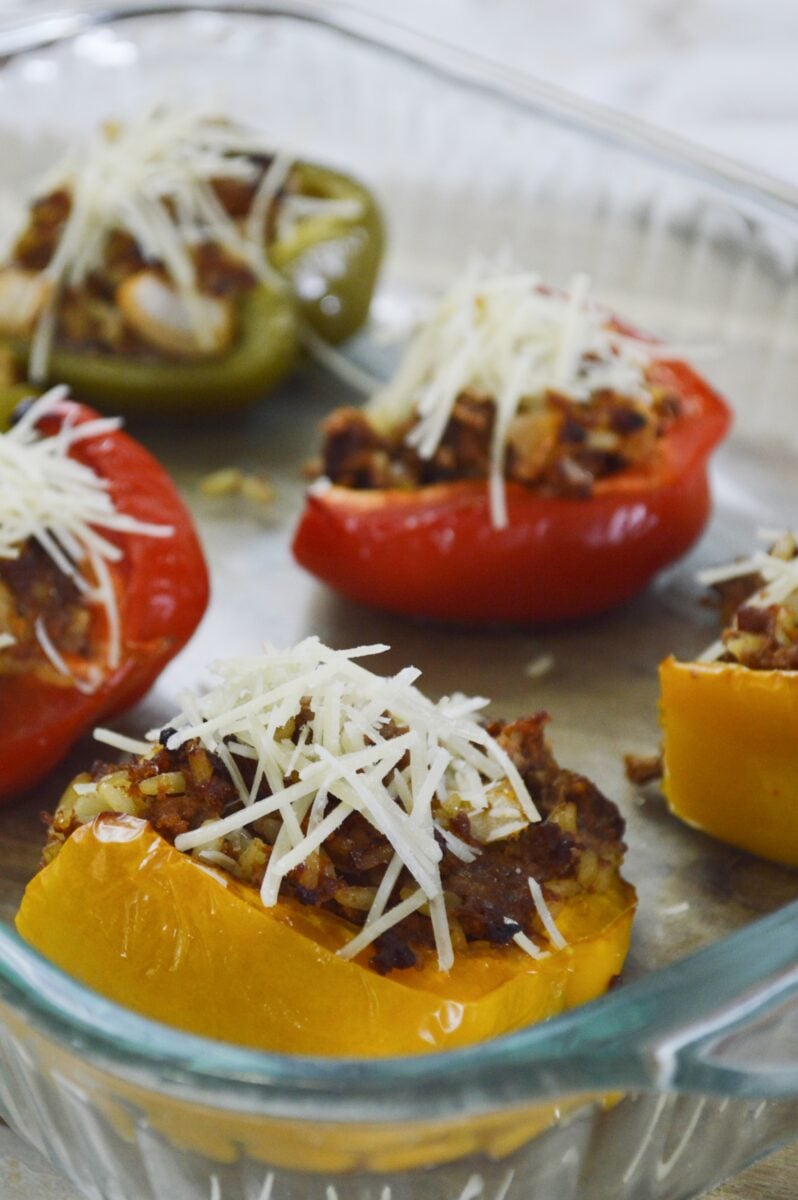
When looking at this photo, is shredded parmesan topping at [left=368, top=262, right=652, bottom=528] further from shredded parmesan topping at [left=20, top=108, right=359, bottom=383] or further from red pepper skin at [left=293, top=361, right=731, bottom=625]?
shredded parmesan topping at [left=20, top=108, right=359, bottom=383]

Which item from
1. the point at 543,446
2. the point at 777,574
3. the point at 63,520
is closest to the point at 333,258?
the point at 543,446

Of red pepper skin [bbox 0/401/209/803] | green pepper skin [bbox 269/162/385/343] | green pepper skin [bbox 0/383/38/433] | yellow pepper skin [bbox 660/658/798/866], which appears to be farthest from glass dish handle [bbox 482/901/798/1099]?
green pepper skin [bbox 269/162/385/343]

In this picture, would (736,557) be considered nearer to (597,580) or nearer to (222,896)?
(597,580)

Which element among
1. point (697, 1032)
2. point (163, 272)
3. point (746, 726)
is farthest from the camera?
point (163, 272)

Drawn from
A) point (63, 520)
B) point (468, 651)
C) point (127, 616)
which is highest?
point (63, 520)

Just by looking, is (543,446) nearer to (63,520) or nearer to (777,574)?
(777,574)

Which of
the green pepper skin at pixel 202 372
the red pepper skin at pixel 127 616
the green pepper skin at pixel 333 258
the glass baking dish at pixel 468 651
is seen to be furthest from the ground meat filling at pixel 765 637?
the green pepper skin at pixel 333 258
